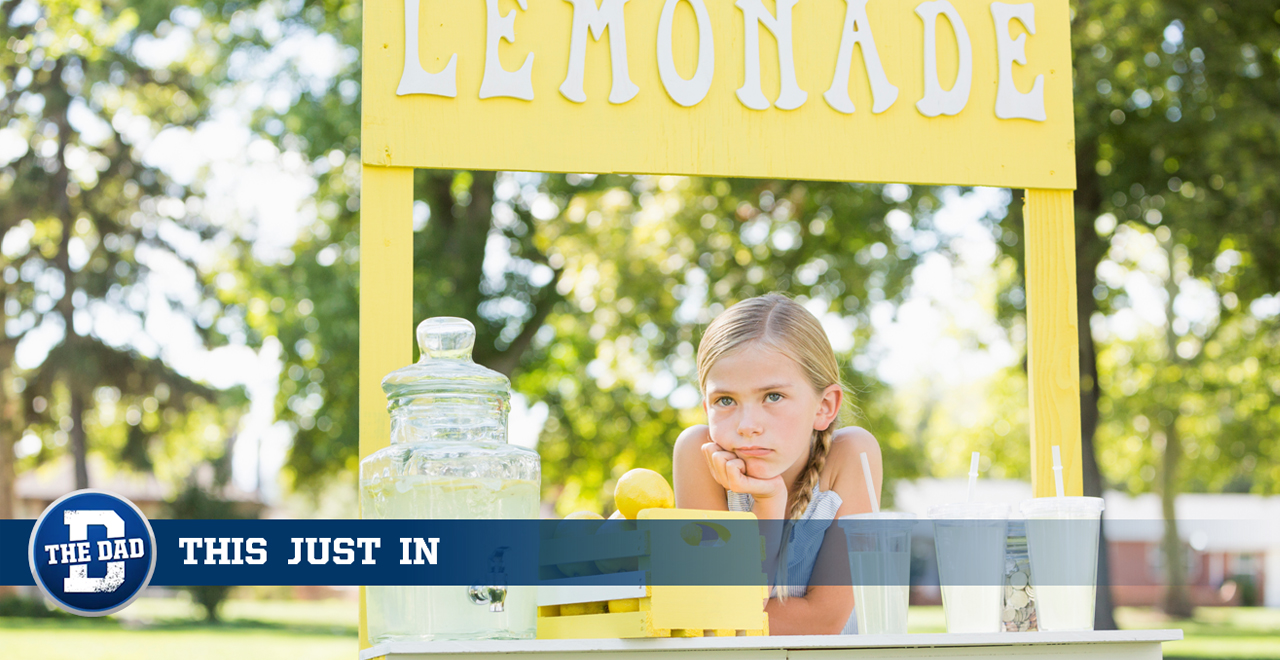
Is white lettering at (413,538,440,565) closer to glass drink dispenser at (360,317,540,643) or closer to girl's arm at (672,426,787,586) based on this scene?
glass drink dispenser at (360,317,540,643)

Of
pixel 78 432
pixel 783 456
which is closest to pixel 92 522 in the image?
pixel 783 456

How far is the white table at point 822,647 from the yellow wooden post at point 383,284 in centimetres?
69

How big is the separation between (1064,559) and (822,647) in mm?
509

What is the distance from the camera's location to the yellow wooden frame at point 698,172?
2.36 meters

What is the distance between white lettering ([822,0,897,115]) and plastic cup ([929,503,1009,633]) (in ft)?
3.39

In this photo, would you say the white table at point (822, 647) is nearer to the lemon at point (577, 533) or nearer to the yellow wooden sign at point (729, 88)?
the lemon at point (577, 533)

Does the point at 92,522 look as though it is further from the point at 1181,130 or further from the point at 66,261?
the point at 66,261

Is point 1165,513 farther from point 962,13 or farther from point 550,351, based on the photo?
point 962,13

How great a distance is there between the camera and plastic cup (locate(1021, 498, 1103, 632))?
6.19 feet

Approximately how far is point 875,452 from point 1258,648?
15.2m

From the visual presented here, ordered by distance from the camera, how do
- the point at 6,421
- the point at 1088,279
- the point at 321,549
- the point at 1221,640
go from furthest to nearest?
the point at 6,421 → the point at 1221,640 → the point at 1088,279 → the point at 321,549

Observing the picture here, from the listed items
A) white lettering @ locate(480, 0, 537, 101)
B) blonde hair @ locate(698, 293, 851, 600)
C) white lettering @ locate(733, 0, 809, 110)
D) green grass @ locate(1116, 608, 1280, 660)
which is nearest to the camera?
blonde hair @ locate(698, 293, 851, 600)

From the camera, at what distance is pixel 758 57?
8.36 ft

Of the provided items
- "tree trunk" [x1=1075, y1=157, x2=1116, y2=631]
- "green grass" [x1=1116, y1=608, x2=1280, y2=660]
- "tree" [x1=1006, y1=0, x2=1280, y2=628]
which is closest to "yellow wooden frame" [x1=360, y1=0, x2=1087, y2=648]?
"green grass" [x1=1116, y1=608, x2=1280, y2=660]
